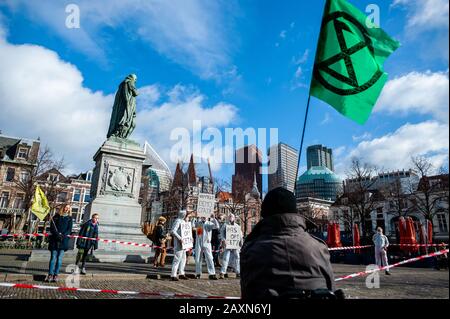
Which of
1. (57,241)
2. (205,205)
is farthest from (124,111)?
(57,241)

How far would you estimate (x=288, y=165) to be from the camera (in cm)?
15612

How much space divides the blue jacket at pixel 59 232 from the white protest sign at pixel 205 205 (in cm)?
518

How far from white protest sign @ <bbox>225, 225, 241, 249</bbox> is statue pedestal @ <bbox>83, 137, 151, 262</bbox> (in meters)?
4.84

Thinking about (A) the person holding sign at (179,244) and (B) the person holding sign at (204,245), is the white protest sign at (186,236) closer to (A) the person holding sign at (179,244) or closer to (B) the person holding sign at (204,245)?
(A) the person holding sign at (179,244)

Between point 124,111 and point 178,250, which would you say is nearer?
point 178,250

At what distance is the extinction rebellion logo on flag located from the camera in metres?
4.49

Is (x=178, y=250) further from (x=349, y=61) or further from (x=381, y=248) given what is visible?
(x=381, y=248)

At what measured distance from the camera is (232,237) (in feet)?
35.9

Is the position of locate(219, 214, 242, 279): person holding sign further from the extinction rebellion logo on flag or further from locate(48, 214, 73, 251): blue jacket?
the extinction rebellion logo on flag

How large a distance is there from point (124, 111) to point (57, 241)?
10.7 m
